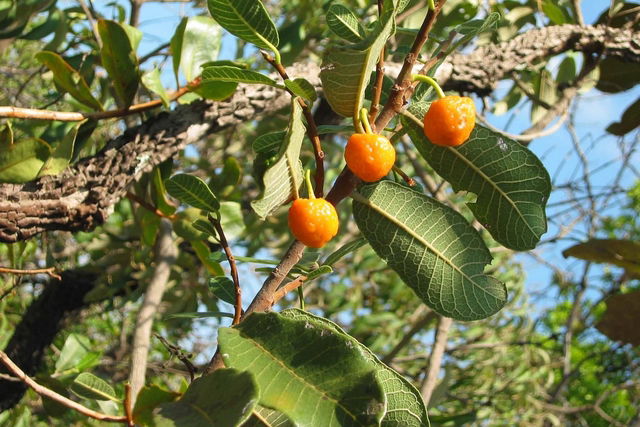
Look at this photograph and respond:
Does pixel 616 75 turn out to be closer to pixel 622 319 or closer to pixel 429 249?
pixel 622 319

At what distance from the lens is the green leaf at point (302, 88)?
750 millimetres

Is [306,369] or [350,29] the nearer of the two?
[306,369]

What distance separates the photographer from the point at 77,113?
1.41 meters

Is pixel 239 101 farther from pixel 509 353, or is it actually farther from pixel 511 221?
pixel 509 353

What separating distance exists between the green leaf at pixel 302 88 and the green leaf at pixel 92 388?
20.5 inches

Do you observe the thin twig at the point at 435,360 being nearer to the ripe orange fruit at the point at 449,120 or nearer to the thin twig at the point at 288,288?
the thin twig at the point at 288,288

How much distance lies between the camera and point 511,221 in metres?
0.83

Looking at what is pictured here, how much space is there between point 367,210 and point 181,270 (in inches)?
68.4

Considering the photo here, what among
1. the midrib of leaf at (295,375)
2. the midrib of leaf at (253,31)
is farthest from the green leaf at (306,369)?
the midrib of leaf at (253,31)

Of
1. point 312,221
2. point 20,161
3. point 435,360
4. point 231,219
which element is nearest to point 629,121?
point 435,360

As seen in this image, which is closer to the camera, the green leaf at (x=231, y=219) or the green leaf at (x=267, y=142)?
the green leaf at (x=267, y=142)

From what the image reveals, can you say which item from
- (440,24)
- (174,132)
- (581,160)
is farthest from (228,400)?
(581,160)

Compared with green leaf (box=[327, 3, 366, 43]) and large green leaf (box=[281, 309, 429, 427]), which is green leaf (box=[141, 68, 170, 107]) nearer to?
green leaf (box=[327, 3, 366, 43])

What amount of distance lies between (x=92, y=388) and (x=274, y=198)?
0.48 metres
